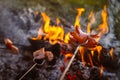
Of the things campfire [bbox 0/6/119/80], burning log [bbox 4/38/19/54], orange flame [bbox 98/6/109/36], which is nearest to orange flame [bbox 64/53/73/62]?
campfire [bbox 0/6/119/80]

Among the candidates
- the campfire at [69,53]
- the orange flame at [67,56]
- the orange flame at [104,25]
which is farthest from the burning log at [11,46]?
the orange flame at [104,25]

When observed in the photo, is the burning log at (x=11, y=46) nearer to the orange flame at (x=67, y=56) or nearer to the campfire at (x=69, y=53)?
the campfire at (x=69, y=53)

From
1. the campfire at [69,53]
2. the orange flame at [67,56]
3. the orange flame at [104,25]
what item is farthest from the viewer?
the orange flame at [104,25]

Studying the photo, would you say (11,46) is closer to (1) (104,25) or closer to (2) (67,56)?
(2) (67,56)

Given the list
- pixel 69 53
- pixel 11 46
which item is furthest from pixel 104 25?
pixel 11 46

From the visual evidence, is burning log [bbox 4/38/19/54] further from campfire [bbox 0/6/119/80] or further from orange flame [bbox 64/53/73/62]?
orange flame [bbox 64/53/73/62]

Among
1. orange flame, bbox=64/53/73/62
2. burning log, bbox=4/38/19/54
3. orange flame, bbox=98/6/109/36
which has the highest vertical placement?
orange flame, bbox=98/6/109/36

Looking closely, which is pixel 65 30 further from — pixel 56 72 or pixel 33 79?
pixel 33 79

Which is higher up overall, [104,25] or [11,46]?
[104,25]
